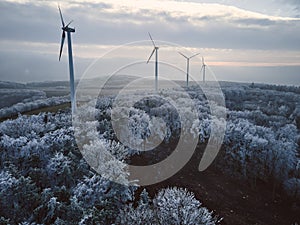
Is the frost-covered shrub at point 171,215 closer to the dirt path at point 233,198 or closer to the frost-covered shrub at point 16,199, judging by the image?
the frost-covered shrub at point 16,199

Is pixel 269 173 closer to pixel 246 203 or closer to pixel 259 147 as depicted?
pixel 259 147

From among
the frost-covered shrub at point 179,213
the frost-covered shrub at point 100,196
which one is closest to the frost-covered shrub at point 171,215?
the frost-covered shrub at point 179,213

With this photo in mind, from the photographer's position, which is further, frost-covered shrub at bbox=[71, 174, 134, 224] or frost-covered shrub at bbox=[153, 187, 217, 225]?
frost-covered shrub at bbox=[71, 174, 134, 224]

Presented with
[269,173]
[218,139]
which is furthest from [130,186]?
Answer: [269,173]

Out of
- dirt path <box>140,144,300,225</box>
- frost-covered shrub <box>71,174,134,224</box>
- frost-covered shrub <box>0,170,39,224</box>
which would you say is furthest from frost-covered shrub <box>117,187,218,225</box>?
dirt path <box>140,144,300,225</box>

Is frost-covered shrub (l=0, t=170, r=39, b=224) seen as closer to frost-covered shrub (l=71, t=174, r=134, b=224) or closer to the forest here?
the forest

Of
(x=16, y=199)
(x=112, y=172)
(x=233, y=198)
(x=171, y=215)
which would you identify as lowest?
(x=233, y=198)

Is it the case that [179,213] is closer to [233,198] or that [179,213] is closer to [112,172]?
[112,172]

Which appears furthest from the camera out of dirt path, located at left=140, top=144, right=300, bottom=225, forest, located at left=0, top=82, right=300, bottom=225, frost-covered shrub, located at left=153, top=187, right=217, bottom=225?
dirt path, located at left=140, top=144, right=300, bottom=225

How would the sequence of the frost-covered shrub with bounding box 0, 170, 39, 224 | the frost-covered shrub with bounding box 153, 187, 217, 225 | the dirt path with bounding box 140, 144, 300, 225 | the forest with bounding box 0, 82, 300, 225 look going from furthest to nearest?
the dirt path with bounding box 140, 144, 300, 225 < the frost-covered shrub with bounding box 0, 170, 39, 224 < the forest with bounding box 0, 82, 300, 225 < the frost-covered shrub with bounding box 153, 187, 217, 225

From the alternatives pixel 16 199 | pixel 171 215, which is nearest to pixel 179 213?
pixel 171 215

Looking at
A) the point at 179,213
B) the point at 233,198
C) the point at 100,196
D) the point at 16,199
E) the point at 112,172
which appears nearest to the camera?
the point at 179,213

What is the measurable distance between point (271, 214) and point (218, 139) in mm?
18338

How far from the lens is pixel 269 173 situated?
5325 centimetres
